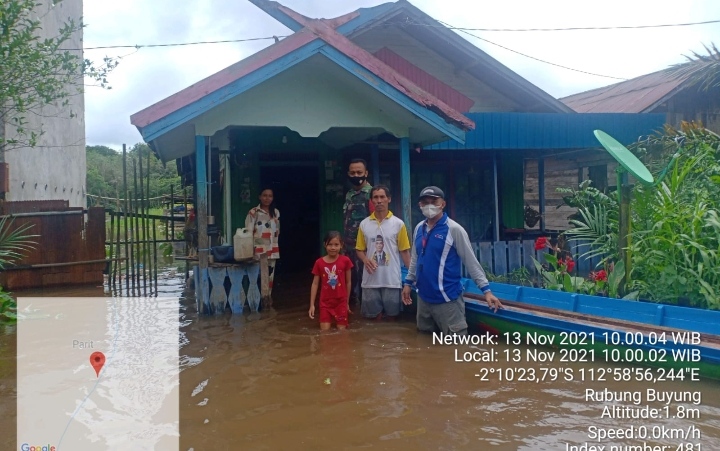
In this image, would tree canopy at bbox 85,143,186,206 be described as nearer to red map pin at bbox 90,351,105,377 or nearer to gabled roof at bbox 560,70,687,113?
gabled roof at bbox 560,70,687,113

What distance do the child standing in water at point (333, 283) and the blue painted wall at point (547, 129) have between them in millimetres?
4422

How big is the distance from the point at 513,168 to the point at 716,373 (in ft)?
27.0

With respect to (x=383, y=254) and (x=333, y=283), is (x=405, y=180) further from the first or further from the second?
(x=333, y=283)

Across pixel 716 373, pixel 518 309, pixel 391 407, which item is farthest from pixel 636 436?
pixel 518 309

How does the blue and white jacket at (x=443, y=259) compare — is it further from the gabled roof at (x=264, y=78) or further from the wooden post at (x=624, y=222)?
the gabled roof at (x=264, y=78)

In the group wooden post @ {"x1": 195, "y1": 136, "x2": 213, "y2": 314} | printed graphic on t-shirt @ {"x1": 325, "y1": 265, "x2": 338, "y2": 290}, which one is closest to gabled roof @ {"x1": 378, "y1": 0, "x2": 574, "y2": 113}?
wooden post @ {"x1": 195, "y1": 136, "x2": 213, "y2": 314}

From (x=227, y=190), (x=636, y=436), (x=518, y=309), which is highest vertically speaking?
(x=227, y=190)

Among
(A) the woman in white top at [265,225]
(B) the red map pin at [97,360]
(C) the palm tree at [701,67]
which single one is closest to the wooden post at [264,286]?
(A) the woman in white top at [265,225]

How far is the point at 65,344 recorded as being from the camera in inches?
243

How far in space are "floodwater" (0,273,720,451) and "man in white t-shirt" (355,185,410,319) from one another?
0.66 m

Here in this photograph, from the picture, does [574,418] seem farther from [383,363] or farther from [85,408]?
[85,408]

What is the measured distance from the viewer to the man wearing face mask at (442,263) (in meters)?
5.59

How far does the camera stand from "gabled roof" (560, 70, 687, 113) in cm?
1305
